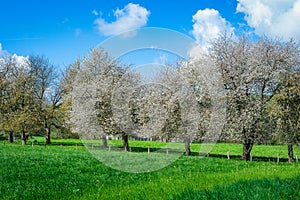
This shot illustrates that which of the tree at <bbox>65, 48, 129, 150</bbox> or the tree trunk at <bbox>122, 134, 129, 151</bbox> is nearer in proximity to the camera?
the tree trunk at <bbox>122, 134, 129, 151</bbox>

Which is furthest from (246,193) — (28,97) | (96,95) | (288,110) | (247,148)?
(28,97)

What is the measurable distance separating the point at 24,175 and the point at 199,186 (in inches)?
320

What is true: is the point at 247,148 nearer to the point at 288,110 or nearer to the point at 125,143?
the point at 288,110

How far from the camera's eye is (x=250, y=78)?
2742 cm

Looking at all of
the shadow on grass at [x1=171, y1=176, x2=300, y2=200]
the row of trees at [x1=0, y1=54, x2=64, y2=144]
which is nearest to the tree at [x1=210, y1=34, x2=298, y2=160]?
the shadow on grass at [x1=171, y1=176, x2=300, y2=200]

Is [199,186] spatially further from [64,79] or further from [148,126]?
[64,79]

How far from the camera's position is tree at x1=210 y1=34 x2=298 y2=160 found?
1093 inches

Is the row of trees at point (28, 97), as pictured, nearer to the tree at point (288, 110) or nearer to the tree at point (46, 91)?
the tree at point (46, 91)

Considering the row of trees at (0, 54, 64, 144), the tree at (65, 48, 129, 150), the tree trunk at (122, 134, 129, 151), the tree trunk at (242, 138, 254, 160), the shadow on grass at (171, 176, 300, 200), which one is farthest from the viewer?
the row of trees at (0, 54, 64, 144)

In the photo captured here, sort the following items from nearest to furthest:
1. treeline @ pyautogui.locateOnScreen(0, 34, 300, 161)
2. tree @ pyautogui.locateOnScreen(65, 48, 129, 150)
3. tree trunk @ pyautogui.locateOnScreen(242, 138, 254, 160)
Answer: treeline @ pyautogui.locateOnScreen(0, 34, 300, 161) < tree trunk @ pyautogui.locateOnScreen(242, 138, 254, 160) < tree @ pyautogui.locateOnScreen(65, 48, 129, 150)

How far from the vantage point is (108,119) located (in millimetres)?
34812

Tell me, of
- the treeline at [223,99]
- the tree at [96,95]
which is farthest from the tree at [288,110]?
the tree at [96,95]

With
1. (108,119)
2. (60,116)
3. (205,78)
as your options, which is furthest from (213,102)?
(60,116)

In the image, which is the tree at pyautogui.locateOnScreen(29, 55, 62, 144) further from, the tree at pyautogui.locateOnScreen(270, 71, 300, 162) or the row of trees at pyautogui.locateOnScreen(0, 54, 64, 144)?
the tree at pyautogui.locateOnScreen(270, 71, 300, 162)
